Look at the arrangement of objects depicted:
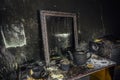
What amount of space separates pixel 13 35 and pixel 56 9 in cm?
76

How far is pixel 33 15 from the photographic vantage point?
5.70 ft

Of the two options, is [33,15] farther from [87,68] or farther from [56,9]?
[87,68]

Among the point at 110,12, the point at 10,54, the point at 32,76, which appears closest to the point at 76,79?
the point at 32,76

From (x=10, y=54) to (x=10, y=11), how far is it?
0.57 m

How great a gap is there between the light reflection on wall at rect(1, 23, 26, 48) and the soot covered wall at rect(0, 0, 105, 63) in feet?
0.14

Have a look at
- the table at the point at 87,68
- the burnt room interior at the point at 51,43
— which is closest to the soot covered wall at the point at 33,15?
the burnt room interior at the point at 51,43

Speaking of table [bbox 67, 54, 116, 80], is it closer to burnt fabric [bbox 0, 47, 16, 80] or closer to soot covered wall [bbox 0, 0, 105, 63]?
soot covered wall [bbox 0, 0, 105, 63]

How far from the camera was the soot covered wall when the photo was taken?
1.56 m

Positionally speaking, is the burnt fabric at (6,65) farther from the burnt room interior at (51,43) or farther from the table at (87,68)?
the table at (87,68)

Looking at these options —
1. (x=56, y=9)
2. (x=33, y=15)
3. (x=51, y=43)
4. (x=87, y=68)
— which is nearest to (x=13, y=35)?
(x=33, y=15)

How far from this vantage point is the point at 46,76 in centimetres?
149

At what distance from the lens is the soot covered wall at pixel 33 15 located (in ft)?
5.11

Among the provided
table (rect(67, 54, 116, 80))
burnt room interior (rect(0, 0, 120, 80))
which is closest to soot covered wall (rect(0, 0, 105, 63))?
burnt room interior (rect(0, 0, 120, 80))

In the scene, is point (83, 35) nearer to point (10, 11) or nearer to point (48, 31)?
point (48, 31)
